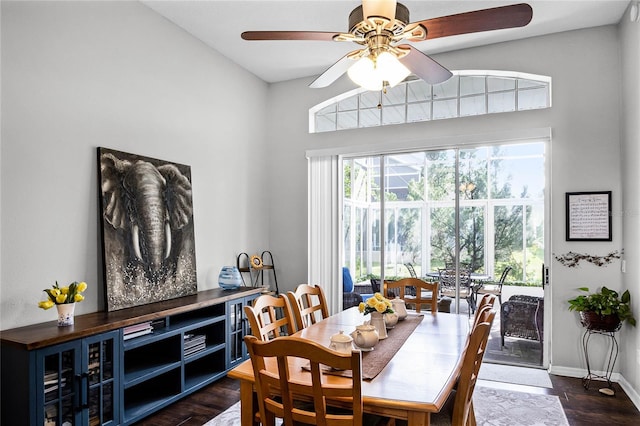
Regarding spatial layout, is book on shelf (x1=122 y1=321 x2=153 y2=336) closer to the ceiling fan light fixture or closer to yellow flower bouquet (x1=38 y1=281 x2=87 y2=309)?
yellow flower bouquet (x1=38 y1=281 x2=87 y2=309)

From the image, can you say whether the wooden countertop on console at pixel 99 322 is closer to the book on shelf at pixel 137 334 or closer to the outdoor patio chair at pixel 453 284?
the book on shelf at pixel 137 334

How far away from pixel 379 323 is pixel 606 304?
2279mm

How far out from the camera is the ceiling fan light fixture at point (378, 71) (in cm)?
216

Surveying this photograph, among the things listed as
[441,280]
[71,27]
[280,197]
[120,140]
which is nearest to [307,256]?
[280,197]

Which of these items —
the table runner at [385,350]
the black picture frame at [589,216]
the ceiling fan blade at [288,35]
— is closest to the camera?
the table runner at [385,350]

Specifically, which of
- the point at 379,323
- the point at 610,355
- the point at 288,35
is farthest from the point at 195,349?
the point at 610,355

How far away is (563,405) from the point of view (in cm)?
329

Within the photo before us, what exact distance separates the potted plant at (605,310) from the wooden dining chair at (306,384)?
285cm

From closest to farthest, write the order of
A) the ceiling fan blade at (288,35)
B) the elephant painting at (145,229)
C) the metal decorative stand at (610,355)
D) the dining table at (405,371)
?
the dining table at (405,371) < the ceiling fan blade at (288,35) < the elephant painting at (145,229) < the metal decorative stand at (610,355)

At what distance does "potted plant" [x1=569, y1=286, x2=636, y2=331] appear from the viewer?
3512mm

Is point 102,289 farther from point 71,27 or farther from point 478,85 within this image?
point 478,85

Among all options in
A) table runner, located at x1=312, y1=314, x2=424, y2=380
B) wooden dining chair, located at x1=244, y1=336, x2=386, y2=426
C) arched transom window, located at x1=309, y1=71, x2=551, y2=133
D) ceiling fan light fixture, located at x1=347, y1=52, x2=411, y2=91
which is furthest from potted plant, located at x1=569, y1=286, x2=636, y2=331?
wooden dining chair, located at x1=244, y1=336, x2=386, y2=426

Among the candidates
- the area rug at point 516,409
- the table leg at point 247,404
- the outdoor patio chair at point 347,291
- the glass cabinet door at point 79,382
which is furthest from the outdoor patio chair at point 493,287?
the glass cabinet door at point 79,382

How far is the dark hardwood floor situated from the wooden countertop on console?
2.35 feet
